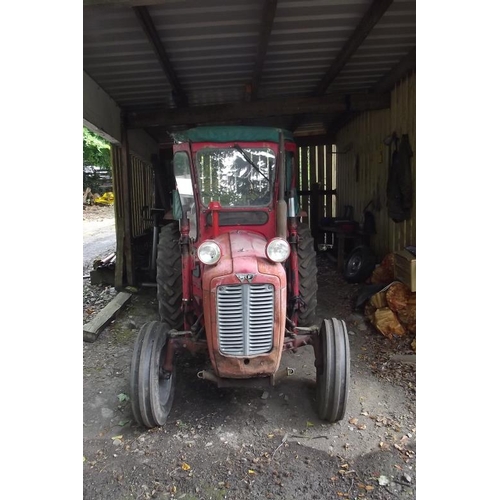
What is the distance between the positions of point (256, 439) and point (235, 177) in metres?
2.29

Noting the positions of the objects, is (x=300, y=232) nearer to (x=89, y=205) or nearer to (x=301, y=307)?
(x=301, y=307)

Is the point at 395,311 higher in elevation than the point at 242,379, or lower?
higher

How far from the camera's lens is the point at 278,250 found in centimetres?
307

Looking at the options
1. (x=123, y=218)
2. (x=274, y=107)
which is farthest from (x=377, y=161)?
(x=123, y=218)

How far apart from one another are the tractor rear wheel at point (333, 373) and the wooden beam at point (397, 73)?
3.64m

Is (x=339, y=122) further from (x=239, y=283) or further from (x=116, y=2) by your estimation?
(x=239, y=283)

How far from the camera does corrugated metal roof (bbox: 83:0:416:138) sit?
155 inches

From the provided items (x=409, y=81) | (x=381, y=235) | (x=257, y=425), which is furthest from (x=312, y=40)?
(x=257, y=425)

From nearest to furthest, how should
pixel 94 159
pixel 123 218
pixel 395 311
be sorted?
pixel 395 311 → pixel 123 218 → pixel 94 159

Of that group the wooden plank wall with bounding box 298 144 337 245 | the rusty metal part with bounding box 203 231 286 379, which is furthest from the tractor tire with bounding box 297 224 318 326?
the wooden plank wall with bounding box 298 144 337 245

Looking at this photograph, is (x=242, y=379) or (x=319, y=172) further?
(x=319, y=172)

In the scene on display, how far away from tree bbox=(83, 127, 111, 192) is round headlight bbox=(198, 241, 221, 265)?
13.7 m

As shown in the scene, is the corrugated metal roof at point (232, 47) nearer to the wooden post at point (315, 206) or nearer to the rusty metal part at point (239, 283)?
the rusty metal part at point (239, 283)

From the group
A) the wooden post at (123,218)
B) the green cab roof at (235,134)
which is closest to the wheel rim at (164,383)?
the green cab roof at (235,134)
